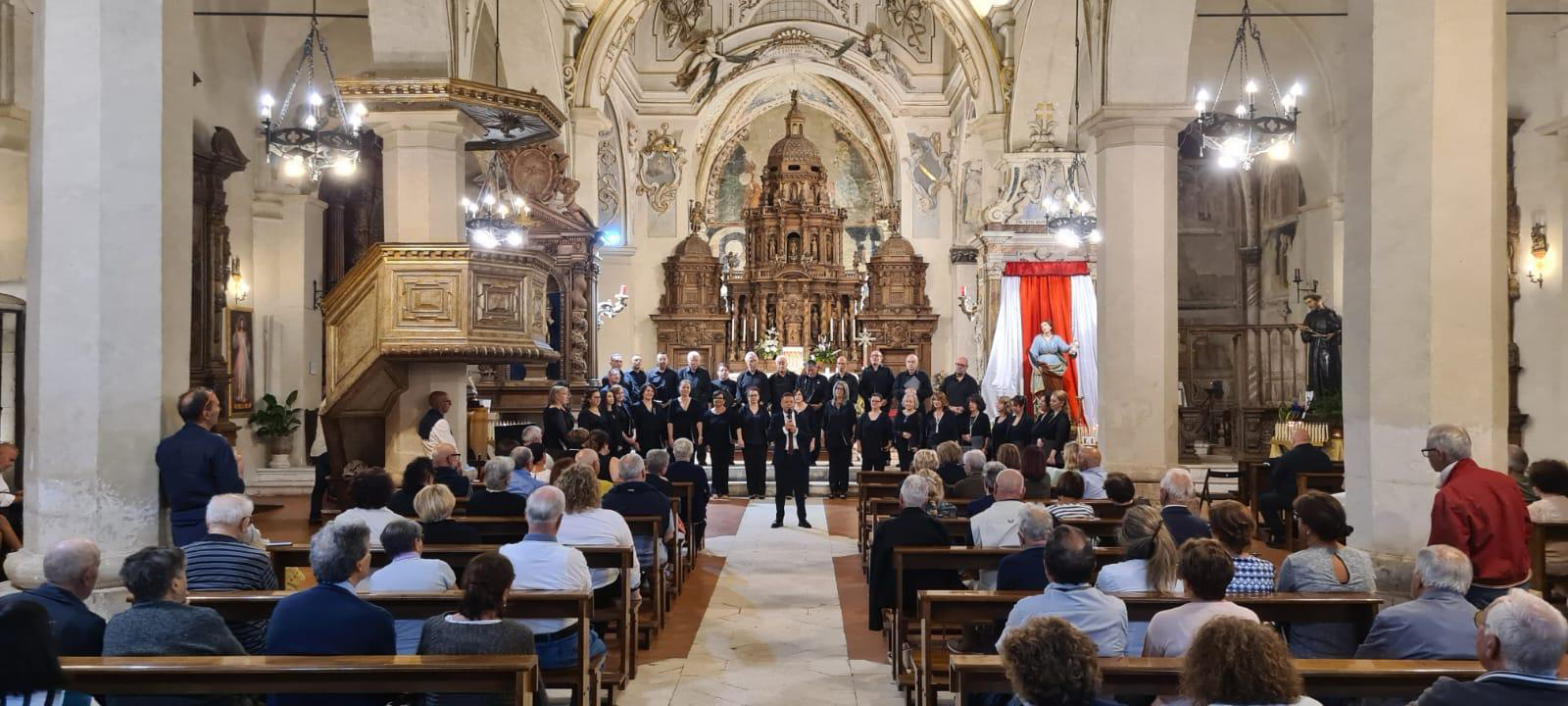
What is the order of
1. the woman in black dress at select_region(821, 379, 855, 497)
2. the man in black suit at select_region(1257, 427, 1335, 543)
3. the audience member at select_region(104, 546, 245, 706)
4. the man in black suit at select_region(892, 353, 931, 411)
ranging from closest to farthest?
the audience member at select_region(104, 546, 245, 706)
the man in black suit at select_region(1257, 427, 1335, 543)
the woman in black dress at select_region(821, 379, 855, 497)
the man in black suit at select_region(892, 353, 931, 411)

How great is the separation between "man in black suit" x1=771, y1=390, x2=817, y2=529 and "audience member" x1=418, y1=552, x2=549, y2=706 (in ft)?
26.3

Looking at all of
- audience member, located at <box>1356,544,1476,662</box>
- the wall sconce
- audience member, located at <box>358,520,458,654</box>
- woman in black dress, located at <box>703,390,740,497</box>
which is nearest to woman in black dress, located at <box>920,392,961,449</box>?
woman in black dress, located at <box>703,390,740,497</box>

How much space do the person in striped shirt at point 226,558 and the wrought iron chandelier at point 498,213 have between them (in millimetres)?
9630

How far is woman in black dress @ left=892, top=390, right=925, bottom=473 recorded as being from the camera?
12.5 metres

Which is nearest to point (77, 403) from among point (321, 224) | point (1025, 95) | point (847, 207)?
point (321, 224)

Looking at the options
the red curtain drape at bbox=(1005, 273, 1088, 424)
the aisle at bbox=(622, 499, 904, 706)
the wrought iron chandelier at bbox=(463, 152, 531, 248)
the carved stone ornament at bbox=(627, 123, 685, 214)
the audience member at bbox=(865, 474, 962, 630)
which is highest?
the carved stone ornament at bbox=(627, 123, 685, 214)

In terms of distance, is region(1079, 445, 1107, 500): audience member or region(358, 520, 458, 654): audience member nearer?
region(358, 520, 458, 654): audience member

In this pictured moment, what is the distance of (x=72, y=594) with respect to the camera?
360 cm

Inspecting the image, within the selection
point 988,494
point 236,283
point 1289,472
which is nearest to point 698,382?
point 236,283

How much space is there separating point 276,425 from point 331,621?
12.1m

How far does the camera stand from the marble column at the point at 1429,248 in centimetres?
561

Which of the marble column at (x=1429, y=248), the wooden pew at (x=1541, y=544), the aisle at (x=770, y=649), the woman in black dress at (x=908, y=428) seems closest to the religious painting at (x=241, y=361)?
the aisle at (x=770, y=649)

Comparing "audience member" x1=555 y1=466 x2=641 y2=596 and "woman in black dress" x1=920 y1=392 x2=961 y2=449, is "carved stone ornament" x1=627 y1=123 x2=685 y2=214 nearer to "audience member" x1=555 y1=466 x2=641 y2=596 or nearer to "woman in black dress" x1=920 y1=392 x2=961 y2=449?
"woman in black dress" x1=920 y1=392 x2=961 y2=449

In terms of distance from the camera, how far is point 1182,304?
62.4 feet
